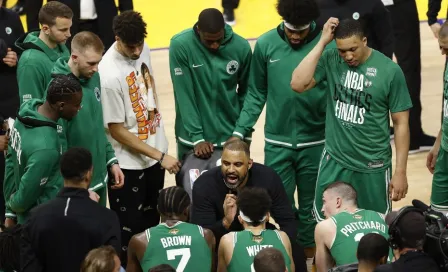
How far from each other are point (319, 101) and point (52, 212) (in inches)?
100

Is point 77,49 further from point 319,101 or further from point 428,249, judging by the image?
point 428,249

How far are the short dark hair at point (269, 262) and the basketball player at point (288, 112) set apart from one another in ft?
7.45

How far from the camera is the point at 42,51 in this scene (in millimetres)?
6891

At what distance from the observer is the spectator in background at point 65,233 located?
5.23 m

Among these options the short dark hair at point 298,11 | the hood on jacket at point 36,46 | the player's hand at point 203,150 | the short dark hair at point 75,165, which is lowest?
the player's hand at point 203,150

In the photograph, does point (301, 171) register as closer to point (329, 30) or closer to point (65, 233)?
point (329, 30)

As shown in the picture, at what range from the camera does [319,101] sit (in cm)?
705

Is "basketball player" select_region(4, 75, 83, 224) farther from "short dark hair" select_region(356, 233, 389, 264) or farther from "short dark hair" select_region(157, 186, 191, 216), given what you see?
"short dark hair" select_region(356, 233, 389, 264)

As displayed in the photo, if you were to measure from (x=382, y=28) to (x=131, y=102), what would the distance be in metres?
2.58

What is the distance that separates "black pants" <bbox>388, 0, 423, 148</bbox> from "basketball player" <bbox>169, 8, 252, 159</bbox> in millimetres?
2705

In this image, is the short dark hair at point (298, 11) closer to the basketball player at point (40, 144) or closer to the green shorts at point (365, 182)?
the green shorts at point (365, 182)

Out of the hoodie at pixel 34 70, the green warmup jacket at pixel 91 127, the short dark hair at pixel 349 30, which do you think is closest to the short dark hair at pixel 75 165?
the green warmup jacket at pixel 91 127

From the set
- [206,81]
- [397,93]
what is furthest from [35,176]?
[397,93]

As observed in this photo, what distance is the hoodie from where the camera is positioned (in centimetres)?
669
